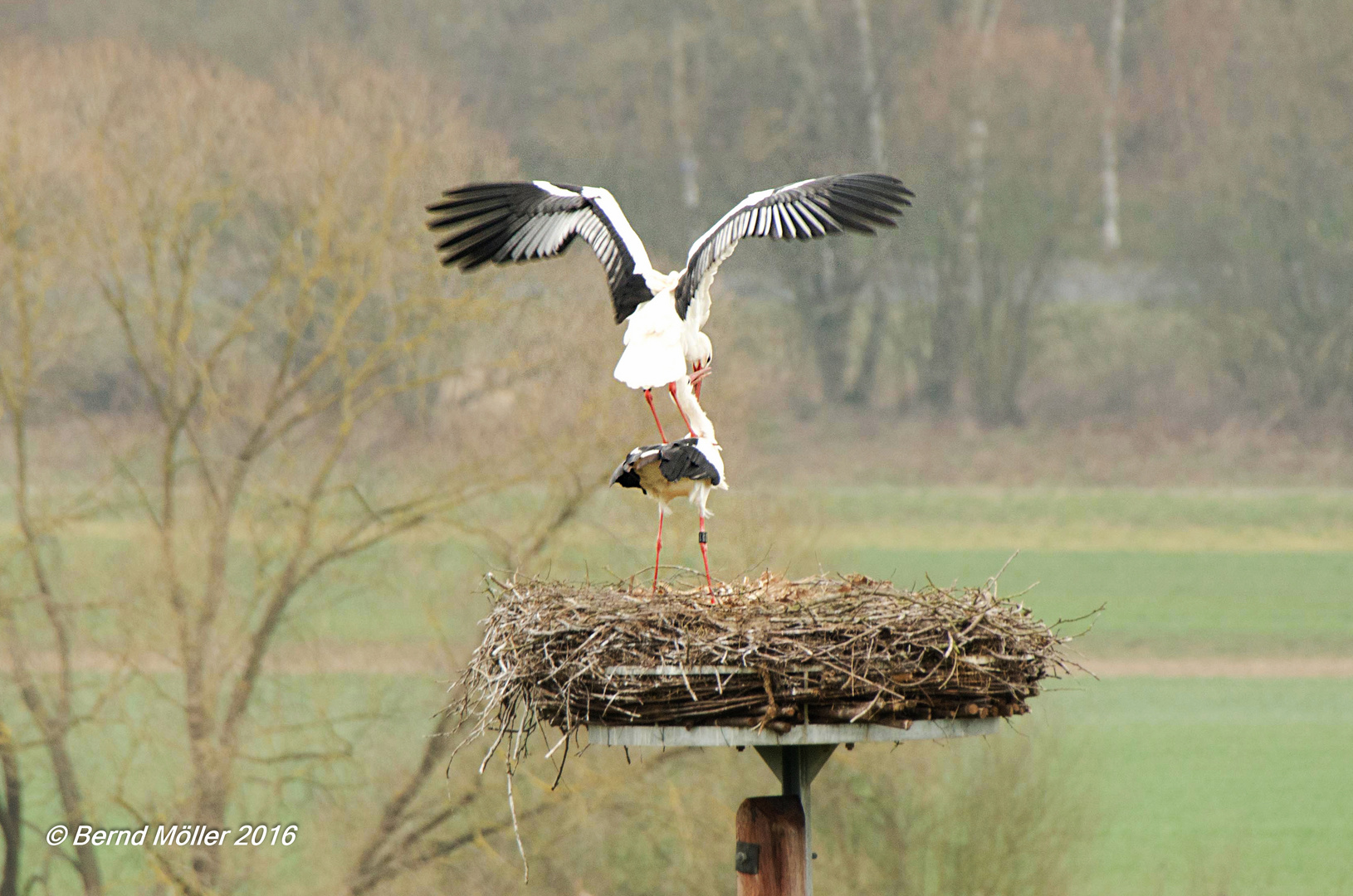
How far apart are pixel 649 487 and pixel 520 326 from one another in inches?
450

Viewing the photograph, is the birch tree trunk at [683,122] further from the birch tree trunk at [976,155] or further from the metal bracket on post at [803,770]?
the metal bracket on post at [803,770]

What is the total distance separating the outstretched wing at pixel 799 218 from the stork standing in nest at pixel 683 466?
1.42 ft

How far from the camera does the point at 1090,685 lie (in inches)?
1291

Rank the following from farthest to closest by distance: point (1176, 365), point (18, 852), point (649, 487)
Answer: point (1176, 365) → point (18, 852) → point (649, 487)

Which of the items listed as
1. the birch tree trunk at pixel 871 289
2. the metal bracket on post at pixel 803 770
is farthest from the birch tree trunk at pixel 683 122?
the metal bracket on post at pixel 803 770

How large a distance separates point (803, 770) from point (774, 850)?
1.08 ft

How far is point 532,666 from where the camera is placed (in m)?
6.30

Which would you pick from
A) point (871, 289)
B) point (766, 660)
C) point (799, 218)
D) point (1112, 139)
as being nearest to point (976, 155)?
point (871, 289)

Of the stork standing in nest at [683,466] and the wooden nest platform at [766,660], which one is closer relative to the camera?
the wooden nest platform at [766,660]

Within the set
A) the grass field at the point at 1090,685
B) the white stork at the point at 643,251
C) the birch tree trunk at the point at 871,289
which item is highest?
the birch tree trunk at the point at 871,289

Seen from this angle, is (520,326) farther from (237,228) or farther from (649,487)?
(649,487)

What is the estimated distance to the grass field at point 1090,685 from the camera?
1770 centimetres

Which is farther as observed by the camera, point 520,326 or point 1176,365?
point 1176,365

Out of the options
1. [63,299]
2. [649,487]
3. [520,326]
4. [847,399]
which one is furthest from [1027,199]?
[649,487]
